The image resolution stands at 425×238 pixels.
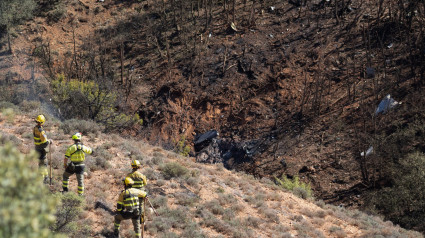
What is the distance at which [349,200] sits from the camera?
67.3 feet

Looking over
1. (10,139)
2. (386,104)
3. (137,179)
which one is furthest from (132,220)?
(386,104)

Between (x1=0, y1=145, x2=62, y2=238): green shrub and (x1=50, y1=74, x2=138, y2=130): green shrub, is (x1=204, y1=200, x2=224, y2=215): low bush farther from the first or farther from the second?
(x1=50, y1=74, x2=138, y2=130): green shrub

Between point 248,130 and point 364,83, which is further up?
point 364,83

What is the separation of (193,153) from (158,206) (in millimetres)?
Result: 14363

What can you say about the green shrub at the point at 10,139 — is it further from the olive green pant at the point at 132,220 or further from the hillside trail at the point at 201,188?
the olive green pant at the point at 132,220

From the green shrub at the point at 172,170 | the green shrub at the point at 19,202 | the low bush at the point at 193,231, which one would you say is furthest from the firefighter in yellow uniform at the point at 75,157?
the green shrub at the point at 19,202

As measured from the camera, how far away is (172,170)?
12977 mm

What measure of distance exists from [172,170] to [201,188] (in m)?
1.18

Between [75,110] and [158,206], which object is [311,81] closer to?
[75,110]

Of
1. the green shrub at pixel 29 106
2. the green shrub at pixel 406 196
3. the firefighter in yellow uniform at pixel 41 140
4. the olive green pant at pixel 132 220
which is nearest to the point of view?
the olive green pant at pixel 132 220

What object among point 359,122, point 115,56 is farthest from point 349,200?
point 115,56

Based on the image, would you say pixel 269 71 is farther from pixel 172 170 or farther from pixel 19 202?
pixel 19 202

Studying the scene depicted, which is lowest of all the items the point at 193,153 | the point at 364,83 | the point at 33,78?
the point at 193,153

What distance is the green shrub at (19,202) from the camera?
131 inches
